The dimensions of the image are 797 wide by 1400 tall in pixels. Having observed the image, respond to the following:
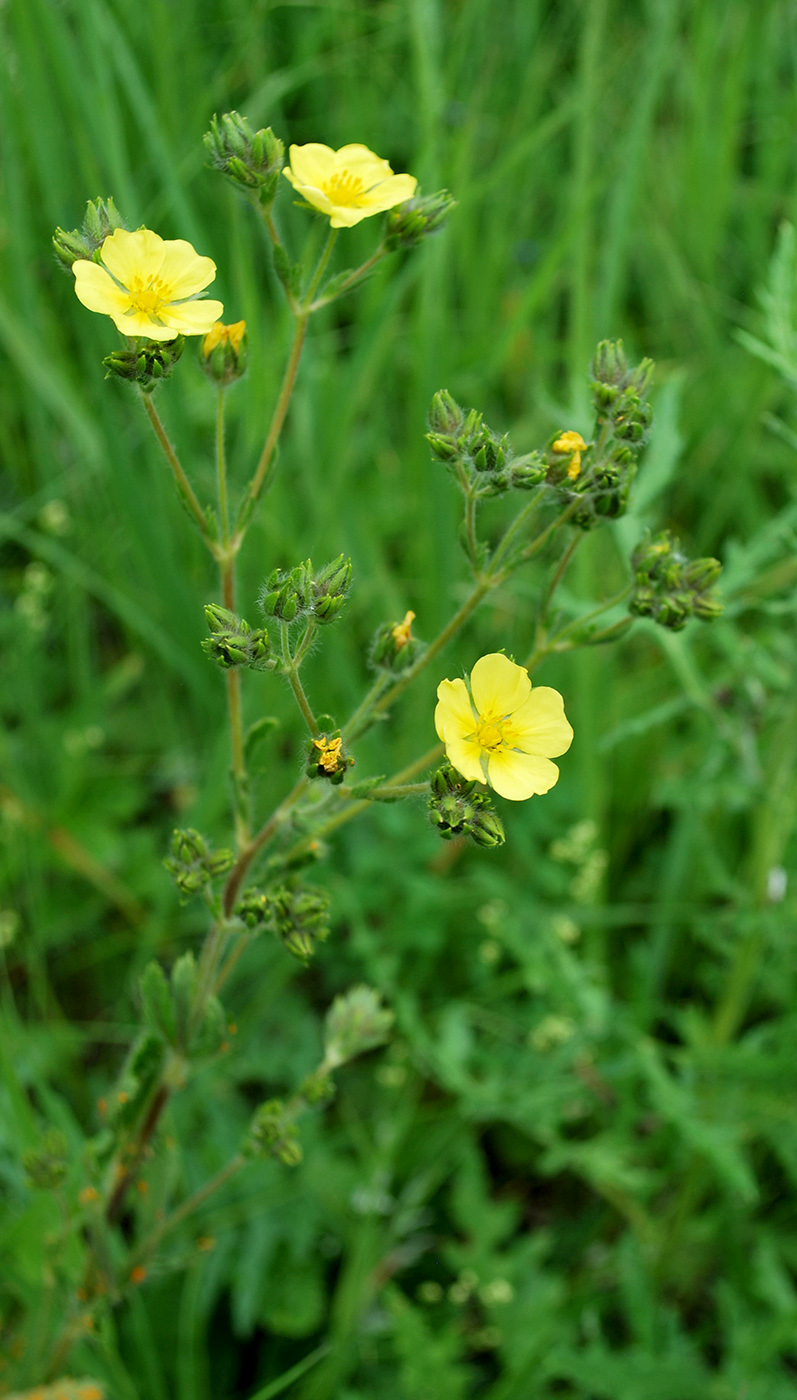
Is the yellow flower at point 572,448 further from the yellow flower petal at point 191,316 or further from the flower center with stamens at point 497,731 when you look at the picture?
the yellow flower petal at point 191,316

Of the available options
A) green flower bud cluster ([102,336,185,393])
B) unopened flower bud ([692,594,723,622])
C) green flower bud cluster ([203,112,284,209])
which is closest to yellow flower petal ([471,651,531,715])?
unopened flower bud ([692,594,723,622])

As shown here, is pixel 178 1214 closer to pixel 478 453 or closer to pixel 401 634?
pixel 401 634

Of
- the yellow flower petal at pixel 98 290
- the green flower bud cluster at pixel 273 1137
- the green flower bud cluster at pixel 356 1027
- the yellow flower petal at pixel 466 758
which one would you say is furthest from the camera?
the green flower bud cluster at pixel 356 1027

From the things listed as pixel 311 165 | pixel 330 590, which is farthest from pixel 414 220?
pixel 330 590

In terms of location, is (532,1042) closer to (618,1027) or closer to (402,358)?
(618,1027)

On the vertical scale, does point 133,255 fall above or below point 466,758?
above

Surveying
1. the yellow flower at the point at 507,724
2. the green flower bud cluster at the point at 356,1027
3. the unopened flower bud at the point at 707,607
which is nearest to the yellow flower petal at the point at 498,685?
the yellow flower at the point at 507,724
